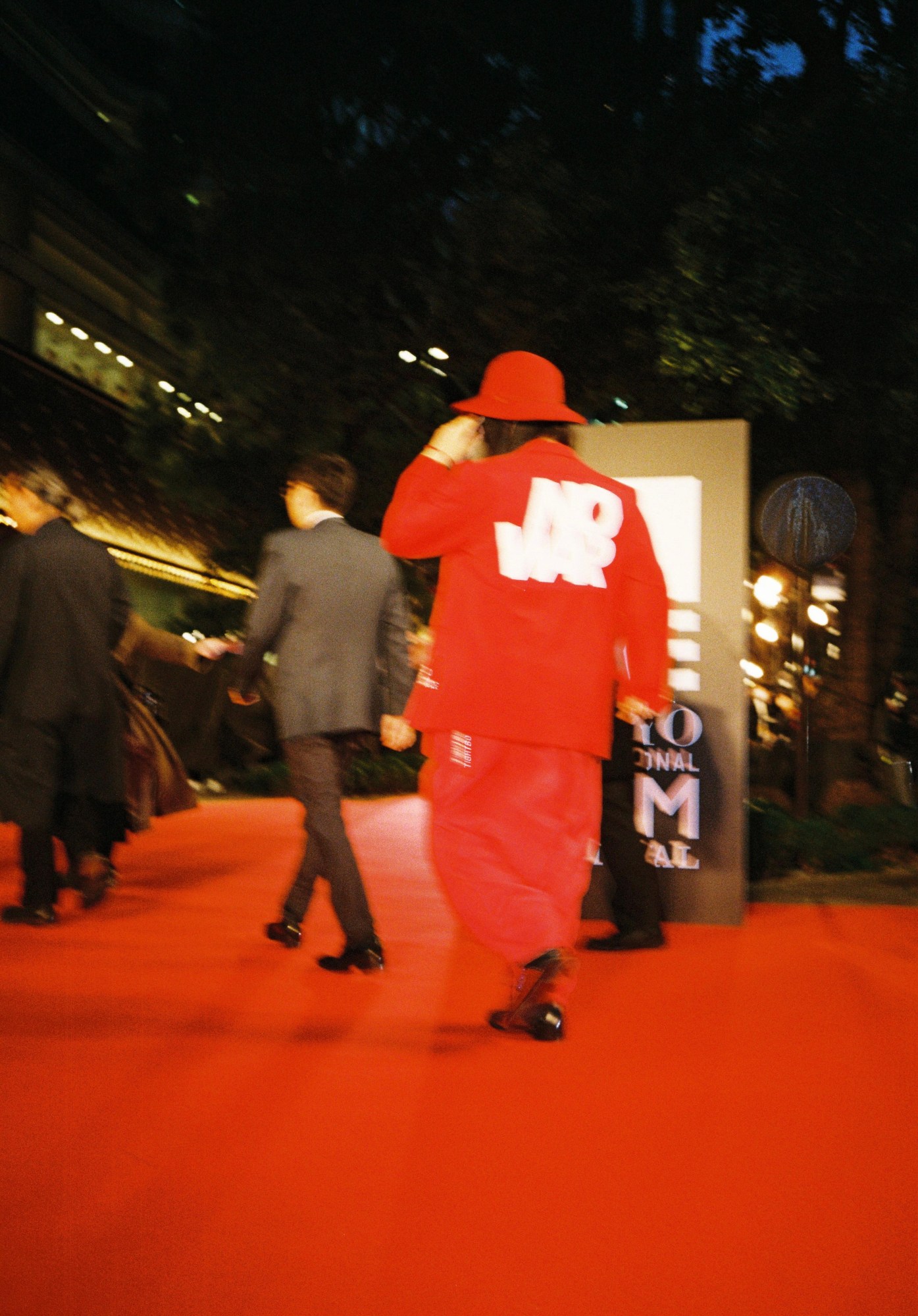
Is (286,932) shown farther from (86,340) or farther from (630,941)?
(86,340)

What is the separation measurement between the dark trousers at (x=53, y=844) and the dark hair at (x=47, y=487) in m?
1.26

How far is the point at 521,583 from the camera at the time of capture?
3.80 m

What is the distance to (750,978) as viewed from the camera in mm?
5008

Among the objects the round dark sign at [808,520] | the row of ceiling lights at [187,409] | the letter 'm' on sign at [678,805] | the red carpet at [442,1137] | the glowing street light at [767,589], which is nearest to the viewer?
the red carpet at [442,1137]

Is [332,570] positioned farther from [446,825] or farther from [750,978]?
[750,978]

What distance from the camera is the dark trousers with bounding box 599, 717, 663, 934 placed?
221 inches

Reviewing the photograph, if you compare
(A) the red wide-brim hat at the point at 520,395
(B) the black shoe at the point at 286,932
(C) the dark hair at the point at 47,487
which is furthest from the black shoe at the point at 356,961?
(C) the dark hair at the point at 47,487

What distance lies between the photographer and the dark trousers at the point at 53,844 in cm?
562

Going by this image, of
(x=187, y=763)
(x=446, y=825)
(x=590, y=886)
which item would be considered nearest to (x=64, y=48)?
(x=187, y=763)

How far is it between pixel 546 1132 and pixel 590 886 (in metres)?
3.25

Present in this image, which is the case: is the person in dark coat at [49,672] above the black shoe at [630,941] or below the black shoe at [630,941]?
above

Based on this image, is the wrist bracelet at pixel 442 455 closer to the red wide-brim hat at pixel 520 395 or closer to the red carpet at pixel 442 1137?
the red wide-brim hat at pixel 520 395

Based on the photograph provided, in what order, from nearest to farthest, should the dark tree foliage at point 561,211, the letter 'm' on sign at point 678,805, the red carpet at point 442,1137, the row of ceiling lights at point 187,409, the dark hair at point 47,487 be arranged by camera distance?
the red carpet at point 442,1137, the dark hair at point 47,487, the letter 'm' on sign at point 678,805, the dark tree foliage at point 561,211, the row of ceiling lights at point 187,409

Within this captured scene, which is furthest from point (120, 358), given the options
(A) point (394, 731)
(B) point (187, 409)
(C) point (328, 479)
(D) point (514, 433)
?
(D) point (514, 433)
